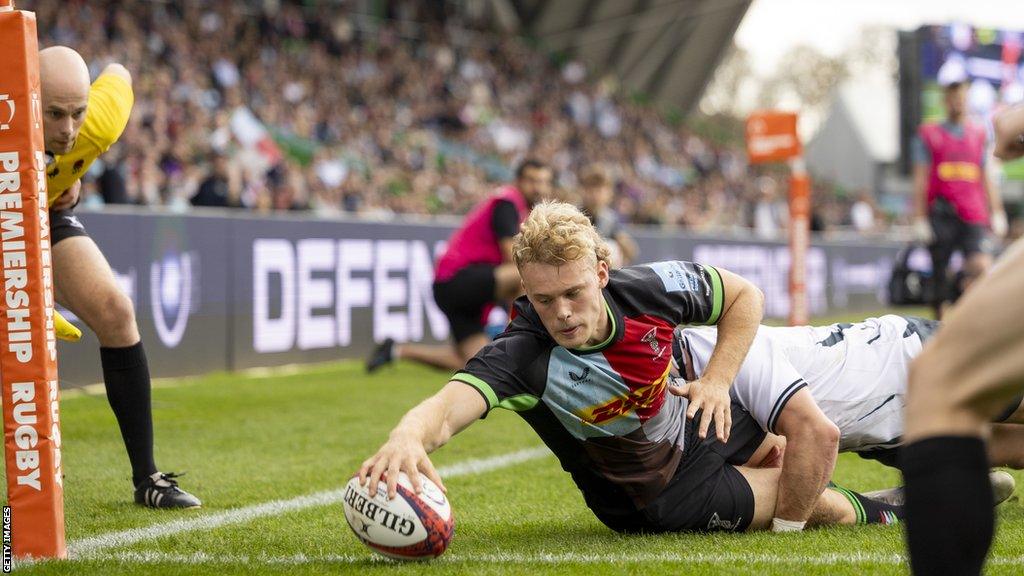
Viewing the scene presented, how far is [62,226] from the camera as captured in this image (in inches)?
199

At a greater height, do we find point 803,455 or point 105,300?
point 105,300

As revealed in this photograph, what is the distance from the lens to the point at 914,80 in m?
18.9

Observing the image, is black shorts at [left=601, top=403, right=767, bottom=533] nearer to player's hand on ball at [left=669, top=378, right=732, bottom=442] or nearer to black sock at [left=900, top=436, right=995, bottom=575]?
player's hand on ball at [left=669, top=378, right=732, bottom=442]

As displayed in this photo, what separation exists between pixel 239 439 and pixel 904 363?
401 centimetres

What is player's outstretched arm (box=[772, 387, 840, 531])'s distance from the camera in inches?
165

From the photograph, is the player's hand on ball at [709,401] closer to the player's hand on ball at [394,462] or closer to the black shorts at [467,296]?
the player's hand on ball at [394,462]

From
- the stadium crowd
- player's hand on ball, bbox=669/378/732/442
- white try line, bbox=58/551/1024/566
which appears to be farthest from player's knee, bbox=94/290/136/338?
the stadium crowd

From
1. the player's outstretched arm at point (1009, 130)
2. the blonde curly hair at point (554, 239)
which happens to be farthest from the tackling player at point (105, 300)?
the player's outstretched arm at point (1009, 130)

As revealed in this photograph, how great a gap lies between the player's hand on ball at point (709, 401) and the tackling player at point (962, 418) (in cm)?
159

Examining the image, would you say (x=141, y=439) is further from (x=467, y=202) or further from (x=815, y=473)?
(x=467, y=202)

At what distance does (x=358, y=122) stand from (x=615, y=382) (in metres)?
18.5

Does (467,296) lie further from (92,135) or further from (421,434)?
(421,434)

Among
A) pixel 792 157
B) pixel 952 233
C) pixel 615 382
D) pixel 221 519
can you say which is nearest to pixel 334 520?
pixel 221 519

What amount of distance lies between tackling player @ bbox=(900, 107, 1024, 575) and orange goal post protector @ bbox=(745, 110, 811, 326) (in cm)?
1112
